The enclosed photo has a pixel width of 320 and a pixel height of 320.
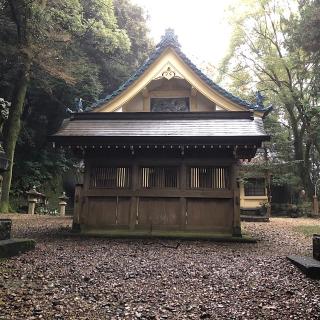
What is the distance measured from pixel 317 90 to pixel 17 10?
15971 mm

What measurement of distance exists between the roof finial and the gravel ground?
7.90 meters

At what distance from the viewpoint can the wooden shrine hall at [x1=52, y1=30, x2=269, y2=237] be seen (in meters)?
11.3

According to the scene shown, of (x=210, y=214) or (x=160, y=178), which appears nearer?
(x=210, y=214)

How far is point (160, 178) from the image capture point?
39.1ft

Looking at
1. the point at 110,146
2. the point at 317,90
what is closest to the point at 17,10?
the point at 110,146

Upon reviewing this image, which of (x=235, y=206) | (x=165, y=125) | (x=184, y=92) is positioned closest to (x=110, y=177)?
(x=165, y=125)

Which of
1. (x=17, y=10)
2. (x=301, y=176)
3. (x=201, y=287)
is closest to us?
(x=201, y=287)

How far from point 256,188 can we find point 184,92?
716 inches

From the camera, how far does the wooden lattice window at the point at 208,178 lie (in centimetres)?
1169

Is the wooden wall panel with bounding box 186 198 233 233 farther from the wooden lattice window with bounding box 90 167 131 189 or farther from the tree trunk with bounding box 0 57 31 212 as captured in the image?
the tree trunk with bounding box 0 57 31 212

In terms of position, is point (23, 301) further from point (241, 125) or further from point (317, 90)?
point (317, 90)

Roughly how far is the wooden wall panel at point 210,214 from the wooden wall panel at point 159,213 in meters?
0.44

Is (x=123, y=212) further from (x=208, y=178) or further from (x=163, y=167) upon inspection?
(x=208, y=178)

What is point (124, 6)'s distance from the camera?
3095 centimetres
